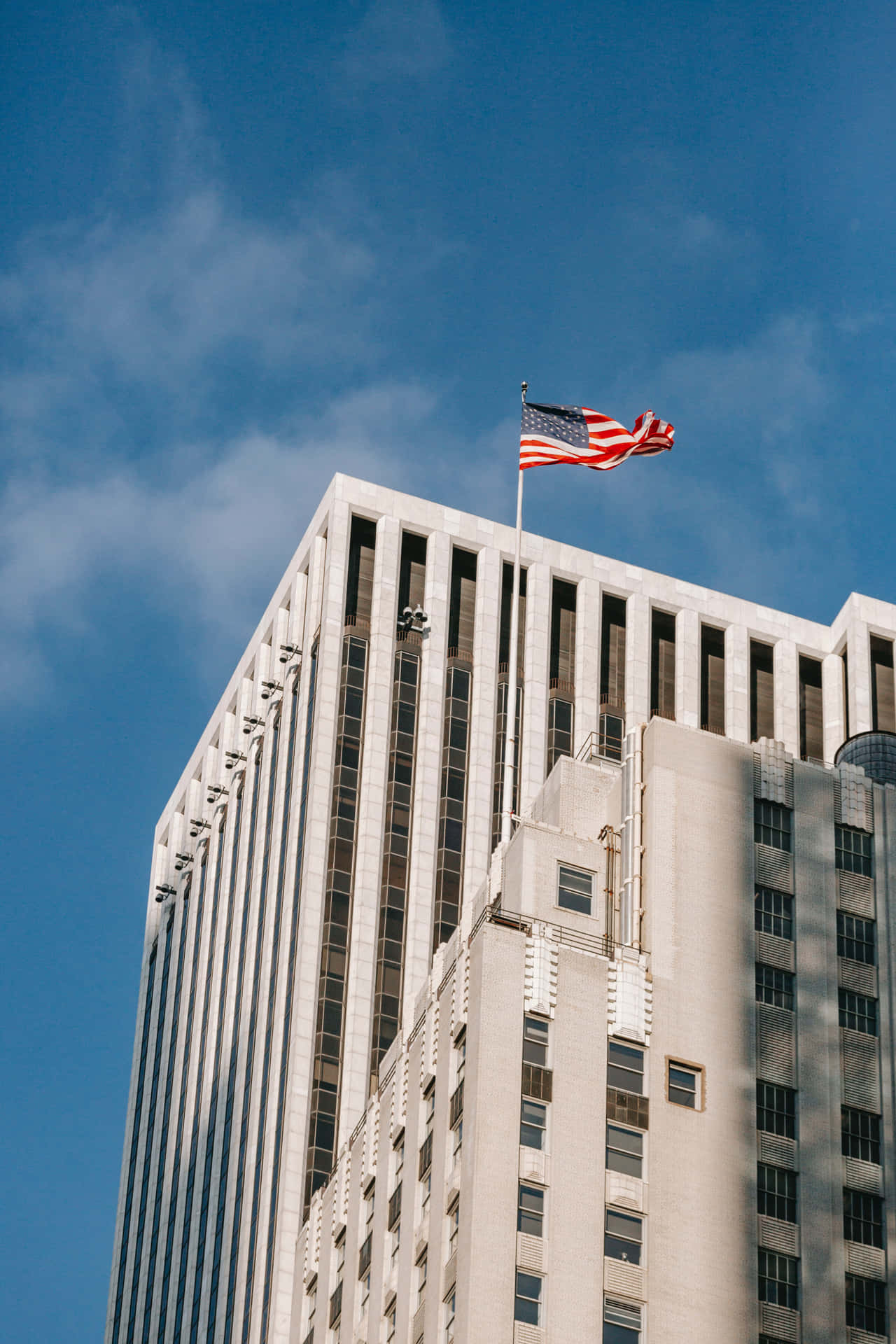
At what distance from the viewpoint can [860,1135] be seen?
349ft

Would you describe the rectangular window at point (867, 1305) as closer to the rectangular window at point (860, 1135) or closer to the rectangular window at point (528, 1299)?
the rectangular window at point (860, 1135)

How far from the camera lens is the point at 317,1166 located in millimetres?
142625

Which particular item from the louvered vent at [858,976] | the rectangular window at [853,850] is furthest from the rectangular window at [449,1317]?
the rectangular window at [853,850]

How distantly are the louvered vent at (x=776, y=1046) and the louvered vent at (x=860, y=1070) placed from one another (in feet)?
7.46

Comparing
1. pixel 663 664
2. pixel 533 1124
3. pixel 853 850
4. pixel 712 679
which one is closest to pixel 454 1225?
Result: pixel 533 1124

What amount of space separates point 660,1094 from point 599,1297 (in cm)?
940

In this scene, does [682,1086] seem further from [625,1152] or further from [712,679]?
[712,679]

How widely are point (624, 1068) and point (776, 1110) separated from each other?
6504 mm

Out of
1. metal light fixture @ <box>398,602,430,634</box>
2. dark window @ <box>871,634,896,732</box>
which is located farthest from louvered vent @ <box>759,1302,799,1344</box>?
dark window @ <box>871,634,896,732</box>

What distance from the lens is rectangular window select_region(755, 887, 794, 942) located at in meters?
111

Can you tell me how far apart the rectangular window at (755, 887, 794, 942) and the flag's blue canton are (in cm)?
2406

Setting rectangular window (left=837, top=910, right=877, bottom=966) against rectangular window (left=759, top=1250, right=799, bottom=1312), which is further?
rectangular window (left=837, top=910, right=877, bottom=966)

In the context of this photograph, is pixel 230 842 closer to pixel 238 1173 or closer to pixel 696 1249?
pixel 238 1173

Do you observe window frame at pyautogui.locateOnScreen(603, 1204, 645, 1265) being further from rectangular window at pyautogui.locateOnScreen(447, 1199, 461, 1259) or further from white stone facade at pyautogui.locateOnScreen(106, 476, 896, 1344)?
rectangular window at pyautogui.locateOnScreen(447, 1199, 461, 1259)
